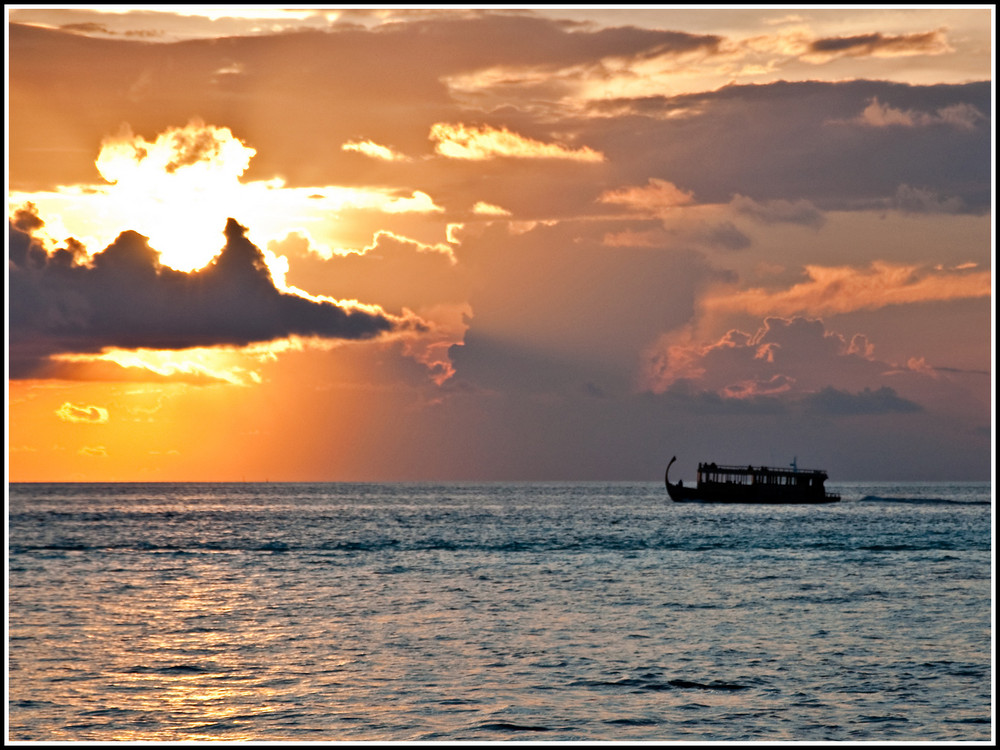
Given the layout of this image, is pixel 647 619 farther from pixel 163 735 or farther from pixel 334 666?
pixel 163 735

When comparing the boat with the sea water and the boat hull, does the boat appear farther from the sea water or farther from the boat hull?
the sea water

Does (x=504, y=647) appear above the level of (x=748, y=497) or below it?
above

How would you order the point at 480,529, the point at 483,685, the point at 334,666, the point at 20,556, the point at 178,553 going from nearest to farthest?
1. the point at 483,685
2. the point at 334,666
3. the point at 20,556
4. the point at 178,553
5. the point at 480,529

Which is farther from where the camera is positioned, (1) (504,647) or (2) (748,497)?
(2) (748,497)

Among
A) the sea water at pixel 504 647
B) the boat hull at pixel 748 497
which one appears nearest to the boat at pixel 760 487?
the boat hull at pixel 748 497

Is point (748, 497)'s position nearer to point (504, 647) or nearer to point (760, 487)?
point (760, 487)

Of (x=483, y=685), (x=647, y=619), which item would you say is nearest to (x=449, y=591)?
Result: (x=647, y=619)

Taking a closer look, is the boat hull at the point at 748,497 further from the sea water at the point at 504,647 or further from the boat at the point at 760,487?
the sea water at the point at 504,647

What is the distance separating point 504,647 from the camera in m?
32.4

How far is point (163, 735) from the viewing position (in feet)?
76.5

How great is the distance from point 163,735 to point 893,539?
241ft

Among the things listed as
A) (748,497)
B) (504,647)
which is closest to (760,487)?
(748,497)

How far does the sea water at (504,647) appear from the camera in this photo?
24000mm

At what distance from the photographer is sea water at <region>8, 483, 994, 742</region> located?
2400 cm
